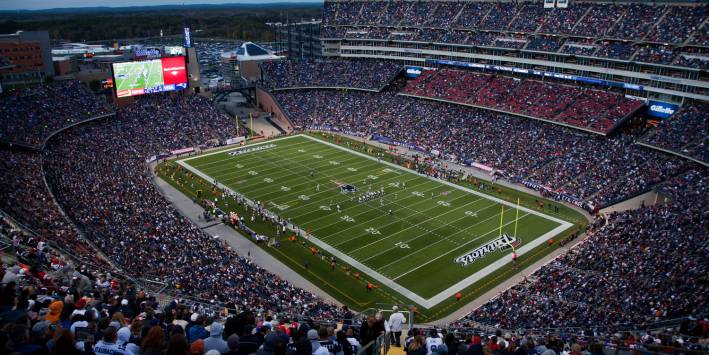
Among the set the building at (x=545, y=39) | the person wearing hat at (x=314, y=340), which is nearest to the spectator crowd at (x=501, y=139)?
the building at (x=545, y=39)

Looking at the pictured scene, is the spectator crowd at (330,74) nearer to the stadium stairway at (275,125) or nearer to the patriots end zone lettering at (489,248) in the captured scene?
the stadium stairway at (275,125)

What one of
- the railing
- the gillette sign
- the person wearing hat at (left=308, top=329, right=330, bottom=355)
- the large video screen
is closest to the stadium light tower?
the large video screen

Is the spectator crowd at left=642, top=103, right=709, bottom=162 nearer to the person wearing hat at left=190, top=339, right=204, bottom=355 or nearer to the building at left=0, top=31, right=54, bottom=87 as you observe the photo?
the person wearing hat at left=190, top=339, right=204, bottom=355

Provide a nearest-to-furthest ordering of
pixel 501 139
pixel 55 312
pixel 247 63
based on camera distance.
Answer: pixel 55 312 → pixel 501 139 → pixel 247 63

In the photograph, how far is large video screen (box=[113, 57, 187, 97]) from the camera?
180 ft

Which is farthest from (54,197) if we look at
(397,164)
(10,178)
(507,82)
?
(507,82)

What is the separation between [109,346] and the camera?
292 inches

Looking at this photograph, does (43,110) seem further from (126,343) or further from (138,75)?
(126,343)

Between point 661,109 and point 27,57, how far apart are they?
275 ft

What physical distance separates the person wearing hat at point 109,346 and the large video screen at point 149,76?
174 ft

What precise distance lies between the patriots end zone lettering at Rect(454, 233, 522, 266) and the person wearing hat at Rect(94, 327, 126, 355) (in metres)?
25.0

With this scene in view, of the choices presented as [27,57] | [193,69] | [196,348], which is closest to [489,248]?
[196,348]

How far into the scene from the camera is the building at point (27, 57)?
Answer: 2970 inches

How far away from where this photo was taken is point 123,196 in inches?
1364
